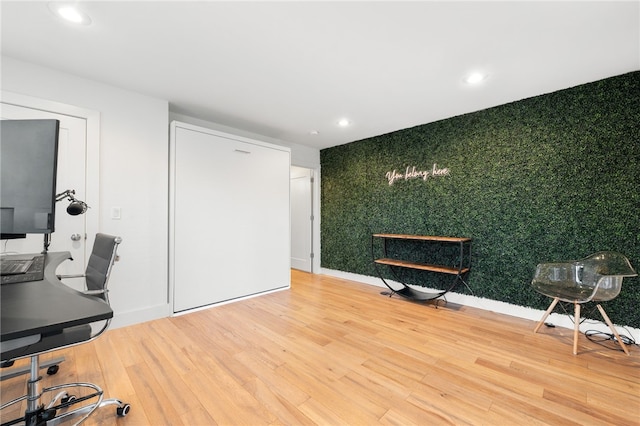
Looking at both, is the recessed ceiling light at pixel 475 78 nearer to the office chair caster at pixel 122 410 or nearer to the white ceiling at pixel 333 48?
the white ceiling at pixel 333 48

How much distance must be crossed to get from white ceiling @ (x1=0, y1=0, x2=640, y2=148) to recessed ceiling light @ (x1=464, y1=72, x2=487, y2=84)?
0.08 metres

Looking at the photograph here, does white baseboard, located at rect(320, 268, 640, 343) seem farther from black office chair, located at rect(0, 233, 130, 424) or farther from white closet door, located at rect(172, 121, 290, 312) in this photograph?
black office chair, located at rect(0, 233, 130, 424)

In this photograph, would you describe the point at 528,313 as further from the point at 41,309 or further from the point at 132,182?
the point at 132,182

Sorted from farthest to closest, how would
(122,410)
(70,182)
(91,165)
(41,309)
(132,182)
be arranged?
(132,182) → (91,165) → (70,182) → (122,410) → (41,309)

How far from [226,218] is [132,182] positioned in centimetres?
112

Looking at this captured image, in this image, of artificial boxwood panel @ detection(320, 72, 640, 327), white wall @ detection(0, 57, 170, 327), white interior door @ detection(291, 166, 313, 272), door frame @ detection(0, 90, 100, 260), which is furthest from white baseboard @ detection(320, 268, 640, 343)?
door frame @ detection(0, 90, 100, 260)

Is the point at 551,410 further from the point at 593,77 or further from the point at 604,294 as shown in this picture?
the point at 593,77

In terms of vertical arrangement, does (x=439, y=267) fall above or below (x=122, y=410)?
above

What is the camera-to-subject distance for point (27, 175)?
98cm

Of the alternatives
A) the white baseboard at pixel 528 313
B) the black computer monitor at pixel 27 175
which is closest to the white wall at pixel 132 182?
the black computer monitor at pixel 27 175

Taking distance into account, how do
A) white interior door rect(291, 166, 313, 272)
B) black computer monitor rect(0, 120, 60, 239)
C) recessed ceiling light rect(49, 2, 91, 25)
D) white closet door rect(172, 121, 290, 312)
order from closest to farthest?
black computer monitor rect(0, 120, 60, 239) < recessed ceiling light rect(49, 2, 91, 25) < white closet door rect(172, 121, 290, 312) < white interior door rect(291, 166, 313, 272)

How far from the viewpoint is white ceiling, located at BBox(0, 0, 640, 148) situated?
5.94ft

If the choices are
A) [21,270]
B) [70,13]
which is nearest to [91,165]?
[70,13]

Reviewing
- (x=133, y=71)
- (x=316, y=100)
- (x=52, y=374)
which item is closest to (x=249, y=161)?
(x=316, y=100)
